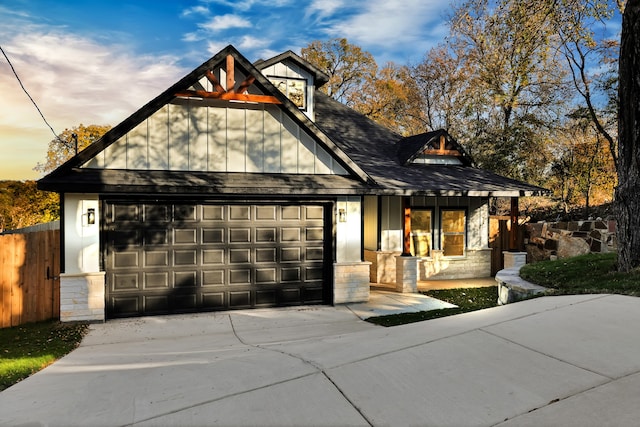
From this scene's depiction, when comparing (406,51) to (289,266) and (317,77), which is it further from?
(289,266)

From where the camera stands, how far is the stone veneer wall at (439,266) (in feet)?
45.2

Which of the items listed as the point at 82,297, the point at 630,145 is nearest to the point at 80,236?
the point at 82,297

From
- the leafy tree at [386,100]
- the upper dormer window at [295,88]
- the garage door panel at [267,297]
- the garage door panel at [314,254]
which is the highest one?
the leafy tree at [386,100]

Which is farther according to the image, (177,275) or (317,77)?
(317,77)

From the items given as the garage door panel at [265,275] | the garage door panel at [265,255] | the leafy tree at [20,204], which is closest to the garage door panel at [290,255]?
the garage door panel at [265,255]

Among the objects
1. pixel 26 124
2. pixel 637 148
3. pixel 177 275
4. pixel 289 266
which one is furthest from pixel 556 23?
pixel 26 124

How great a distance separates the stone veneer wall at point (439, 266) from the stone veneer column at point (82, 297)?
8.04m

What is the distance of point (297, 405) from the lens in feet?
12.2

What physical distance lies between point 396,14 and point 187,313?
1140 cm

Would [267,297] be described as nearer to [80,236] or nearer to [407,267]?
[80,236]

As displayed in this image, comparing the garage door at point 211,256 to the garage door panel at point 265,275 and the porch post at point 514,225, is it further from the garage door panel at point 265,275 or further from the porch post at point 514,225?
the porch post at point 514,225

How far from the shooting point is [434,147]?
14820mm

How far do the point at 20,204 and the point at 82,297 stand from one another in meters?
14.4

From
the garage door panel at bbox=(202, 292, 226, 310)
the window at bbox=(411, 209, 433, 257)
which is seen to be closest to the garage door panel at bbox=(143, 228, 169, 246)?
the garage door panel at bbox=(202, 292, 226, 310)
